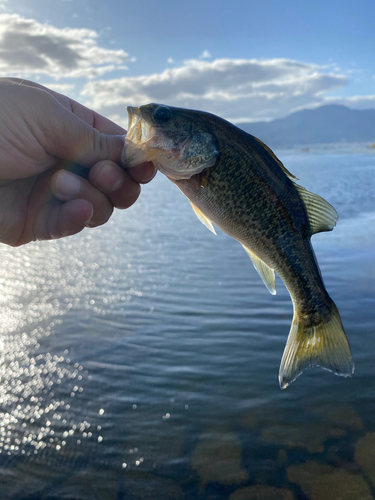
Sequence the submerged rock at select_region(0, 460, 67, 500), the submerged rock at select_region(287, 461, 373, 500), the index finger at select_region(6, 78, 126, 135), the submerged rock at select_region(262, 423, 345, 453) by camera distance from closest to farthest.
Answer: the index finger at select_region(6, 78, 126, 135), the submerged rock at select_region(287, 461, 373, 500), the submerged rock at select_region(0, 460, 67, 500), the submerged rock at select_region(262, 423, 345, 453)

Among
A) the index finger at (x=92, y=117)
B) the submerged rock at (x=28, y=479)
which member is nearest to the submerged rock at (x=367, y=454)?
the submerged rock at (x=28, y=479)

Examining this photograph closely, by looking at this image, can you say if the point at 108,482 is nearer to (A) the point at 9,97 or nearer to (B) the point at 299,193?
(B) the point at 299,193

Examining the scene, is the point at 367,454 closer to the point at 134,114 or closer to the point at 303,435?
the point at 303,435

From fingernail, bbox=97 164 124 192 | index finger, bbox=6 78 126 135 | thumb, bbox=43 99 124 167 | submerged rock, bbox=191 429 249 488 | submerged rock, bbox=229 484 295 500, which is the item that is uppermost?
index finger, bbox=6 78 126 135

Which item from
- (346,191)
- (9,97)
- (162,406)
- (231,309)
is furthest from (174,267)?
(346,191)

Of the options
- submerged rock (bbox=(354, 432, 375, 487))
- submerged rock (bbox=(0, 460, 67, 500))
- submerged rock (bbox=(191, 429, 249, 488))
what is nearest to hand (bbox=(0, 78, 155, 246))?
submerged rock (bbox=(0, 460, 67, 500))

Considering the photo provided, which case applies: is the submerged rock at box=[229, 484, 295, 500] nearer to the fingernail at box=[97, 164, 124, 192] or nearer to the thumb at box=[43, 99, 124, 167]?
the fingernail at box=[97, 164, 124, 192]

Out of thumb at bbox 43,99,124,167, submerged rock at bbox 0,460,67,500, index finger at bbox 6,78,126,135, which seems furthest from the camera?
submerged rock at bbox 0,460,67,500

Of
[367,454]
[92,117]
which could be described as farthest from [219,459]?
[92,117]
